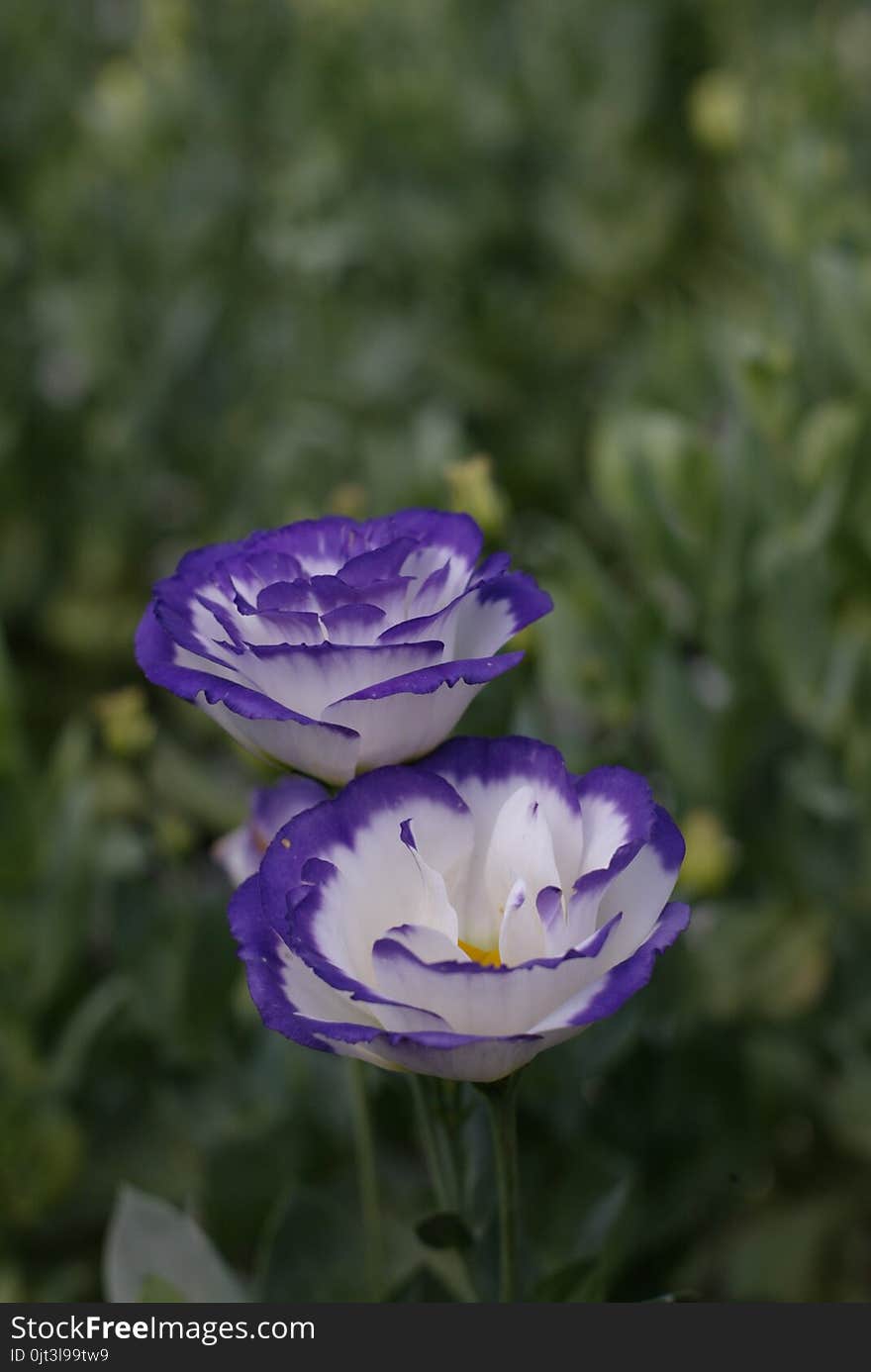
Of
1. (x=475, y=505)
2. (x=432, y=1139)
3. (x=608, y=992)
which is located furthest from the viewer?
(x=475, y=505)

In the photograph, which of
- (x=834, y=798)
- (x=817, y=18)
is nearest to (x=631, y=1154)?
(x=834, y=798)

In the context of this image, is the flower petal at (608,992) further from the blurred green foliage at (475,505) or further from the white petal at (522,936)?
the blurred green foliage at (475,505)

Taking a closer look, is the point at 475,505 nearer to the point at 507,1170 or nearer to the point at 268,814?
the point at 268,814

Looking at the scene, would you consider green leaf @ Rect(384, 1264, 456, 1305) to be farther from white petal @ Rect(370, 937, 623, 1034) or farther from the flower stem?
white petal @ Rect(370, 937, 623, 1034)

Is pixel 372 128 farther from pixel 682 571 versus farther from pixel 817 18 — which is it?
pixel 682 571

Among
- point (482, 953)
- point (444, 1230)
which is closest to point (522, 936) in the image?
point (482, 953)

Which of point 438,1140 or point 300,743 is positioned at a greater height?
point 300,743
